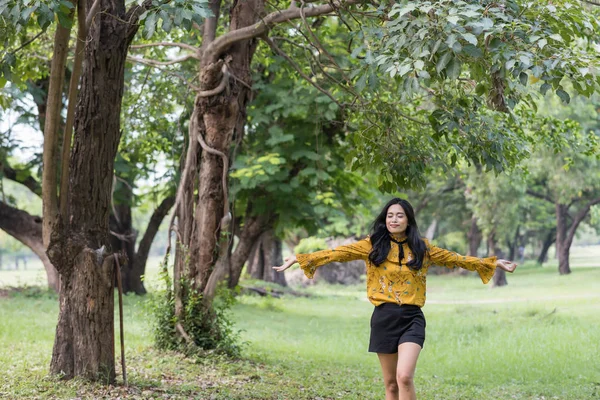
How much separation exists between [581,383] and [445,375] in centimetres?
180

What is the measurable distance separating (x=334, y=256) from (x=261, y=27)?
13.8 feet

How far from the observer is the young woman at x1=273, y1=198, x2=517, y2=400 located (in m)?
5.84

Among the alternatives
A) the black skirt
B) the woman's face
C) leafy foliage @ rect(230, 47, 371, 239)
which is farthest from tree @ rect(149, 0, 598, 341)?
leafy foliage @ rect(230, 47, 371, 239)

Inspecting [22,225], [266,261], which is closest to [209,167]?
[22,225]

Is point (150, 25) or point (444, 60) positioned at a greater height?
point (150, 25)

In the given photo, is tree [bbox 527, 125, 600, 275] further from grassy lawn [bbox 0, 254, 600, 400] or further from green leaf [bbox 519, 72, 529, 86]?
green leaf [bbox 519, 72, 529, 86]

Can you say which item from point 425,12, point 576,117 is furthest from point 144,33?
point 576,117

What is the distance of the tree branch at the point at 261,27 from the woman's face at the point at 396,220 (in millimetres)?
2638

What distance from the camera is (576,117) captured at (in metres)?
30.4

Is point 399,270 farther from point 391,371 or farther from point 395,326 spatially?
point 391,371

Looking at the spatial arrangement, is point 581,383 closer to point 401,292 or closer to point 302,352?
point 302,352

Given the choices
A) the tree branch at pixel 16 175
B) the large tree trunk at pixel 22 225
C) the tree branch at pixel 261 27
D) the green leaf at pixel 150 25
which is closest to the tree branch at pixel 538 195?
the tree branch at pixel 16 175

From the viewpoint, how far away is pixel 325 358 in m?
12.7

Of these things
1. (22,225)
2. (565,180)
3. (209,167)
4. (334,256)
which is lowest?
(334,256)
